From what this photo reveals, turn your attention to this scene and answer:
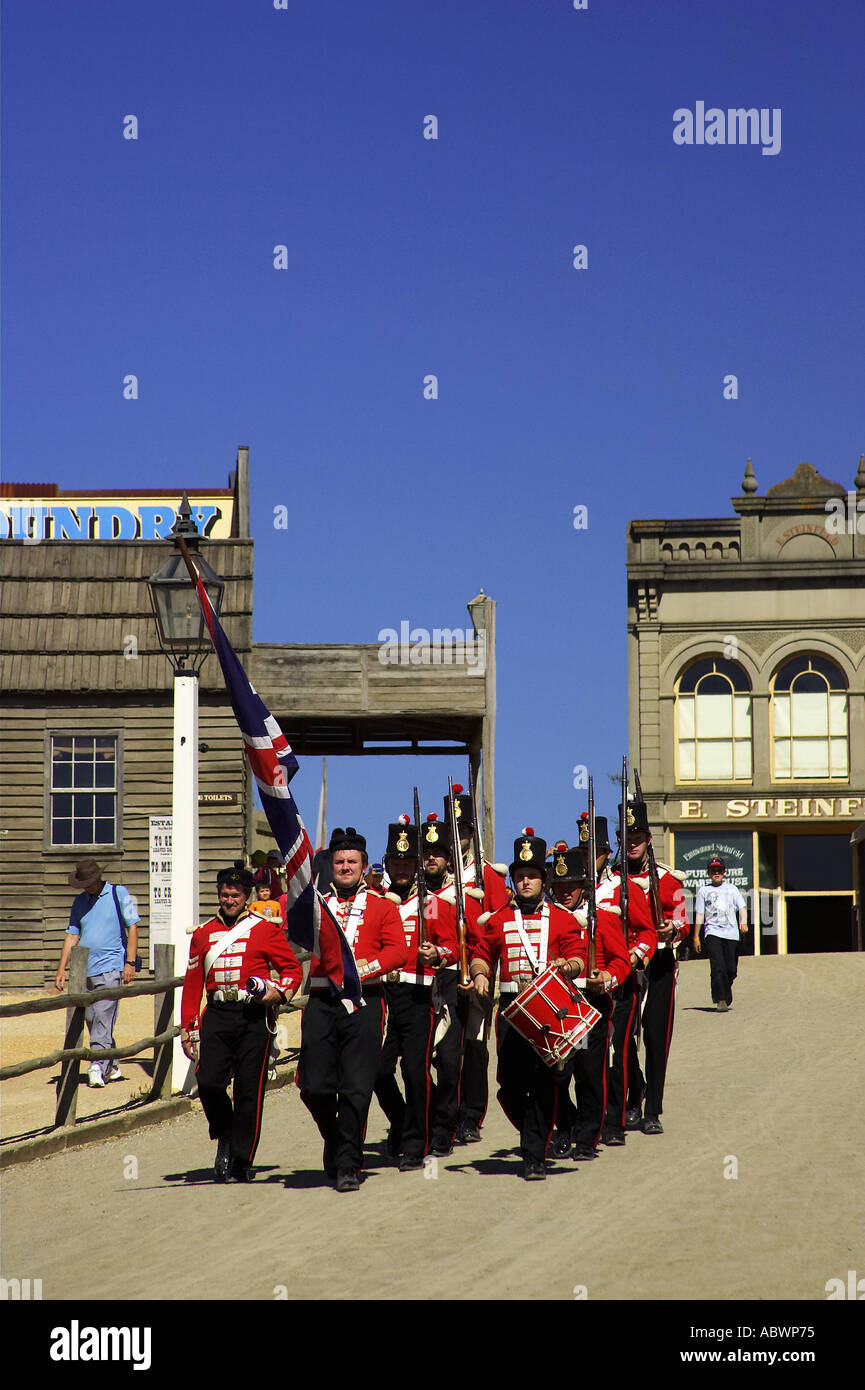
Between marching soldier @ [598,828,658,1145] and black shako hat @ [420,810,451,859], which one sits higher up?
black shako hat @ [420,810,451,859]

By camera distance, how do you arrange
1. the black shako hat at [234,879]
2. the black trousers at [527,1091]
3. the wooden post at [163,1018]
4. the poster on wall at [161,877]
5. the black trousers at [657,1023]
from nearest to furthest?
the black trousers at [527,1091], the black shako hat at [234,879], the black trousers at [657,1023], the wooden post at [163,1018], the poster on wall at [161,877]

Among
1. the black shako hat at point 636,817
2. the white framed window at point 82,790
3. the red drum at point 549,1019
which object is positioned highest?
the white framed window at point 82,790

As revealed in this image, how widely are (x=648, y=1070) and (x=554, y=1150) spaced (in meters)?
1.37

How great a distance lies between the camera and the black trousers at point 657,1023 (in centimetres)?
1197

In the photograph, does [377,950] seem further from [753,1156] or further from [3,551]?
[3,551]

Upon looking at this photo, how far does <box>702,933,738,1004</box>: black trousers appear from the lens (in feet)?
67.3

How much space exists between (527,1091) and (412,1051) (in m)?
0.78

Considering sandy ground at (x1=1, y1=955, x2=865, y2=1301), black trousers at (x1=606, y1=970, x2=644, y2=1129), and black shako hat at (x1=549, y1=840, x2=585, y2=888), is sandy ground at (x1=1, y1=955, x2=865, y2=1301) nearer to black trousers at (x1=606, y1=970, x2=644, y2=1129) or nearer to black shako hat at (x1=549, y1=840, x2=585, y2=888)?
black trousers at (x1=606, y1=970, x2=644, y2=1129)

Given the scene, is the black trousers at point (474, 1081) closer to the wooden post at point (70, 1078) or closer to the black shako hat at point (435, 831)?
the black shako hat at point (435, 831)

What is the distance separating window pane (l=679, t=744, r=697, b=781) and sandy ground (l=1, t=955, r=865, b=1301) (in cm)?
2379

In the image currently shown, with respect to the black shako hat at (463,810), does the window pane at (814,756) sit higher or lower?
higher

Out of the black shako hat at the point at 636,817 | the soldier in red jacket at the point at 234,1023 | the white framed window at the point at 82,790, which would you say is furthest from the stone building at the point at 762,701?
the soldier in red jacket at the point at 234,1023

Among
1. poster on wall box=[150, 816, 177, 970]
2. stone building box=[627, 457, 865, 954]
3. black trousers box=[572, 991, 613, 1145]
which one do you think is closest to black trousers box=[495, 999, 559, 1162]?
black trousers box=[572, 991, 613, 1145]

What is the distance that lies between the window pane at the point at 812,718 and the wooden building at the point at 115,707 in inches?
477
